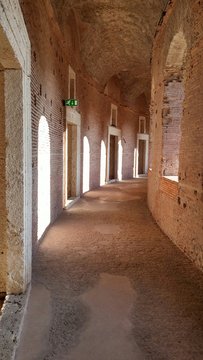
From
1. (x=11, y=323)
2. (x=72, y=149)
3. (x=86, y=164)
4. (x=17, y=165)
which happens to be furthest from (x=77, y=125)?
(x=11, y=323)

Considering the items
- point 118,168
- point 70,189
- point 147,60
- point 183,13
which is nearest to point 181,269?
point 183,13

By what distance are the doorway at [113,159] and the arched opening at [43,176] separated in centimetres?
1125

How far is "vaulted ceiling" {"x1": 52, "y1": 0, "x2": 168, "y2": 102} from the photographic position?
8375 millimetres

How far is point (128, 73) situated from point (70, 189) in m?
8.76

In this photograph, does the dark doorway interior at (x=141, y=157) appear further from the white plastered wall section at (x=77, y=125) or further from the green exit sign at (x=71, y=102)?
the green exit sign at (x=71, y=102)

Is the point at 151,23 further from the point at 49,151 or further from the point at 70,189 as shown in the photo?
the point at 70,189

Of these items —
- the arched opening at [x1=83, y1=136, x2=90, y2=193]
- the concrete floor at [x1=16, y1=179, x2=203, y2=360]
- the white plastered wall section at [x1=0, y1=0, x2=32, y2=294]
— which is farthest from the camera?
the arched opening at [x1=83, y1=136, x2=90, y2=193]

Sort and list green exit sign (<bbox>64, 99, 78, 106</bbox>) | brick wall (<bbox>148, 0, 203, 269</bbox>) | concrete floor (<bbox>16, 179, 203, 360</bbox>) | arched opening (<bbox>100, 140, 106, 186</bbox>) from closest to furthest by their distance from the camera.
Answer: concrete floor (<bbox>16, 179, 203, 360</bbox>)
brick wall (<bbox>148, 0, 203, 269</bbox>)
green exit sign (<bbox>64, 99, 78, 106</bbox>)
arched opening (<bbox>100, 140, 106, 186</bbox>)

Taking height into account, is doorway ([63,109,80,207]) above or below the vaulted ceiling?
below

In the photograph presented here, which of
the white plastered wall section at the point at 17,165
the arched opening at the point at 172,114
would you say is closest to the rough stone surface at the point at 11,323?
the white plastered wall section at the point at 17,165

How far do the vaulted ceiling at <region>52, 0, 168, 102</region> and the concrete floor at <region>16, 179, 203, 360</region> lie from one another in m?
5.85

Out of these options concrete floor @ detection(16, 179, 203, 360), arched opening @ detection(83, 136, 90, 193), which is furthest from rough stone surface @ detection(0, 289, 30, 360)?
arched opening @ detection(83, 136, 90, 193)

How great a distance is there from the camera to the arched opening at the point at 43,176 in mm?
5949

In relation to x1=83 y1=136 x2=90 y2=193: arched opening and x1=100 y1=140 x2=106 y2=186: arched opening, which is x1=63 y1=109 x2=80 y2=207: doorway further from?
x1=100 y1=140 x2=106 y2=186: arched opening
